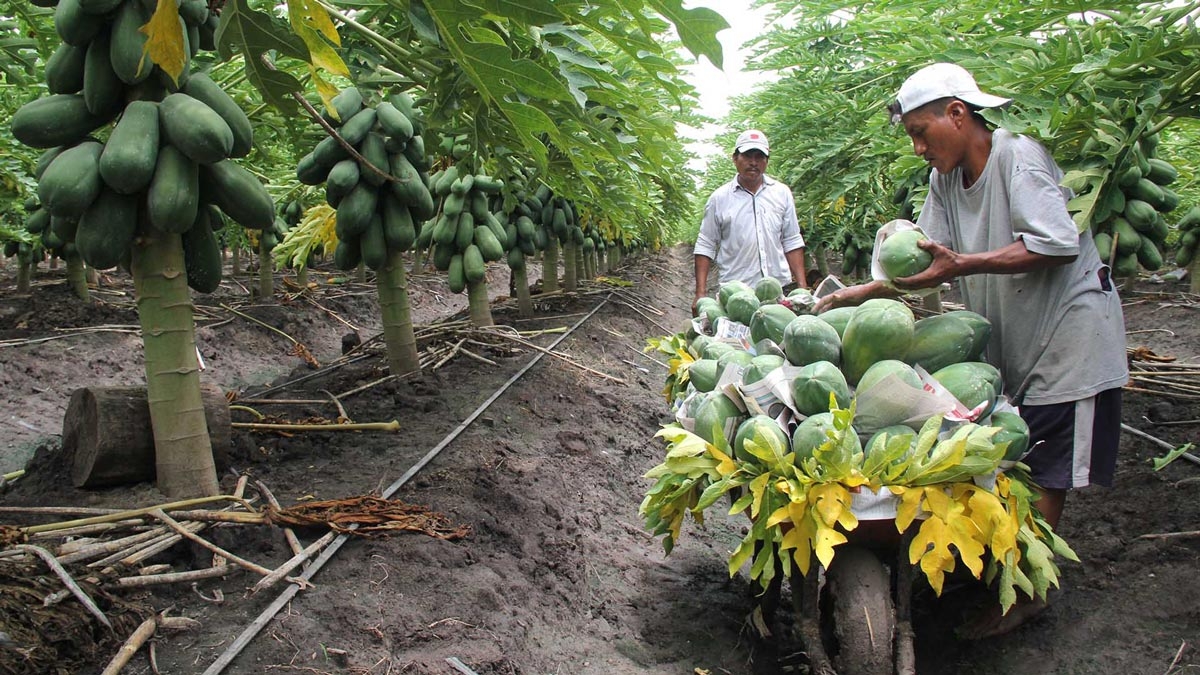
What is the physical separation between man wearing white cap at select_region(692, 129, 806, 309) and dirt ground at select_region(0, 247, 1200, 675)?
4.28 ft

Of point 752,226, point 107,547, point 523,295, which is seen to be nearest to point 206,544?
point 107,547

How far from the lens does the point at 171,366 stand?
2844mm

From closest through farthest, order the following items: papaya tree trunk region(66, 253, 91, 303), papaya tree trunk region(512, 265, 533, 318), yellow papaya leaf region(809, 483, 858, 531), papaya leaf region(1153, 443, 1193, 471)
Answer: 1. yellow papaya leaf region(809, 483, 858, 531)
2. papaya leaf region(1153, 443, 1193, 471)
3. papaya tree trunk region(512, 265, 533, 318)
4. papaya tree trunk region(66, 253, 91, 303)

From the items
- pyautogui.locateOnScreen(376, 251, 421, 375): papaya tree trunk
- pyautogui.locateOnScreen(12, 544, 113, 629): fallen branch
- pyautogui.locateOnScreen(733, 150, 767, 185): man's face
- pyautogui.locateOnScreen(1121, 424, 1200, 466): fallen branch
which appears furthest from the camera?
pyautogui.locateOnScreen(733, 150, 767, 185): man's face

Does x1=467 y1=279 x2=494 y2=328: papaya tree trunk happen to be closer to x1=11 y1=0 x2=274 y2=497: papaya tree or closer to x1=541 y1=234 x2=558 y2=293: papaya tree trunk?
x1=541 y1=234 x2=558 y2=293: papaya tree trunk

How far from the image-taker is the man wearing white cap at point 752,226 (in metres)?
5.03

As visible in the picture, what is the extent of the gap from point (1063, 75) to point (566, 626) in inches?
101

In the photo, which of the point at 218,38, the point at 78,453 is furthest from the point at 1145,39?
the point at 78,453

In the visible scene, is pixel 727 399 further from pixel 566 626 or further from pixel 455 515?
pixel 455 515

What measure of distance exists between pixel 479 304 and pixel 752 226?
2601 mm

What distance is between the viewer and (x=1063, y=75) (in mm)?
2857

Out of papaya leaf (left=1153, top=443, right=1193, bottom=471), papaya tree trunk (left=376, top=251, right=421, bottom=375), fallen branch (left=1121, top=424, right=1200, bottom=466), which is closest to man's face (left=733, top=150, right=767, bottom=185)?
papaya tree trunk (left=376, top=251, right=421, bottom=375)

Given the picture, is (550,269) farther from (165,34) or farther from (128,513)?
(165,34)

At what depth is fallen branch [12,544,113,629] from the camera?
212cm
